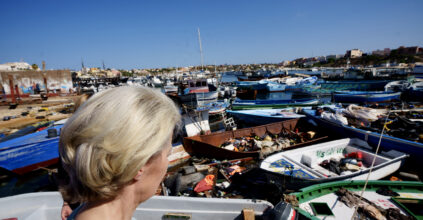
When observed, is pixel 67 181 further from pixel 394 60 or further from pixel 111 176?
pixel 394 60

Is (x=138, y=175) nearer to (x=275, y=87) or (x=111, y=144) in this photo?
(x=111, y=144)

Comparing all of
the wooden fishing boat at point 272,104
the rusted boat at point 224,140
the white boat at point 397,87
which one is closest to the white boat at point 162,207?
the rusted boat at point 224,140

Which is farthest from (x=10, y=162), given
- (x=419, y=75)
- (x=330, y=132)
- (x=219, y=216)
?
(x=419, y=75)

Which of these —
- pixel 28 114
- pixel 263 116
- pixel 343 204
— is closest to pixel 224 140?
pixel 263 116

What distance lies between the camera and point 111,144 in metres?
0.75

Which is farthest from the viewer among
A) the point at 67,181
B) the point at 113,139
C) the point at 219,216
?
the point at 219,216

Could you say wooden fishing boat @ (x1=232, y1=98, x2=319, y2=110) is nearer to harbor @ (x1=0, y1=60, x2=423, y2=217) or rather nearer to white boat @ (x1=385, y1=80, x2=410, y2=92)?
harbor @ (x1=0, y1=60, x2=423, y2=217)

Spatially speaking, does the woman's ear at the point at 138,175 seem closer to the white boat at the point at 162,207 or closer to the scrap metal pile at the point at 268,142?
the white boat at the point at 162,207

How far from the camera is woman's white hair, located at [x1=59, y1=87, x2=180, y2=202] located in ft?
2.48

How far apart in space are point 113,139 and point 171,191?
7411 millimetres

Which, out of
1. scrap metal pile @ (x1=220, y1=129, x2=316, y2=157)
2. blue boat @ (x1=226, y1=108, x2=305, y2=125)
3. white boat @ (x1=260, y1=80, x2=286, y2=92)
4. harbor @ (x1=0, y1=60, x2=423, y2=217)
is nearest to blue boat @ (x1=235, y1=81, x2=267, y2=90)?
white boat @ (x1=260, y1=80, x2=286, y2=92)

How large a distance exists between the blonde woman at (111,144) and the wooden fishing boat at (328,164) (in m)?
5.87

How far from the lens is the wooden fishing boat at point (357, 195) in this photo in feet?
14.4

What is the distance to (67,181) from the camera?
37.4 inches
